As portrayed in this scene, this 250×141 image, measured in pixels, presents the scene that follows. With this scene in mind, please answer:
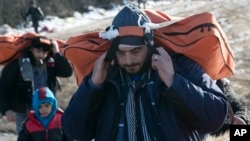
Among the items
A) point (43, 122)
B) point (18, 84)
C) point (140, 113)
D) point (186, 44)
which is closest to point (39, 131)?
point (43, 122)

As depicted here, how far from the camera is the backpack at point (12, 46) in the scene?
5.82 metres

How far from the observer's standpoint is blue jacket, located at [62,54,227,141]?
2.91 metres

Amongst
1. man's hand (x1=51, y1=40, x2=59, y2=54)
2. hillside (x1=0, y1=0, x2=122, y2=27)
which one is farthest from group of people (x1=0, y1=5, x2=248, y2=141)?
hillside (x1=0, y1=0, x2=122, y2=27)

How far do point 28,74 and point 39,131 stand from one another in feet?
3.24

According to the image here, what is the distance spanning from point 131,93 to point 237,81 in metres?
8.10

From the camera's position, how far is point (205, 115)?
115 inches

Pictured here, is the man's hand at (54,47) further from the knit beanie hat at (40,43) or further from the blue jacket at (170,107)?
the blue jacket at (170,107)

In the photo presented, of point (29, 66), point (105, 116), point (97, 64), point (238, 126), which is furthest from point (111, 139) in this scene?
point (29, 66)

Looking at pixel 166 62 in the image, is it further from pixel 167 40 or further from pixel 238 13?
pixel 238 13

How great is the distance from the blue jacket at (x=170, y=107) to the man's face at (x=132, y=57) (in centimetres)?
11

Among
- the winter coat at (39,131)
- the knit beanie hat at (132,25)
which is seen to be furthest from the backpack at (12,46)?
the knit beanie hat at (132,25)

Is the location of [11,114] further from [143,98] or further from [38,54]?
[143,98]

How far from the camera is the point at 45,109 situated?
5.10 metres

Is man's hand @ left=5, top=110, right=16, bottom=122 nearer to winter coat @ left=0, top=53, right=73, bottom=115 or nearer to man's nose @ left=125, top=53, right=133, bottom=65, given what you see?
winter coat @ left=0, top=53, right=73, bottom=115
